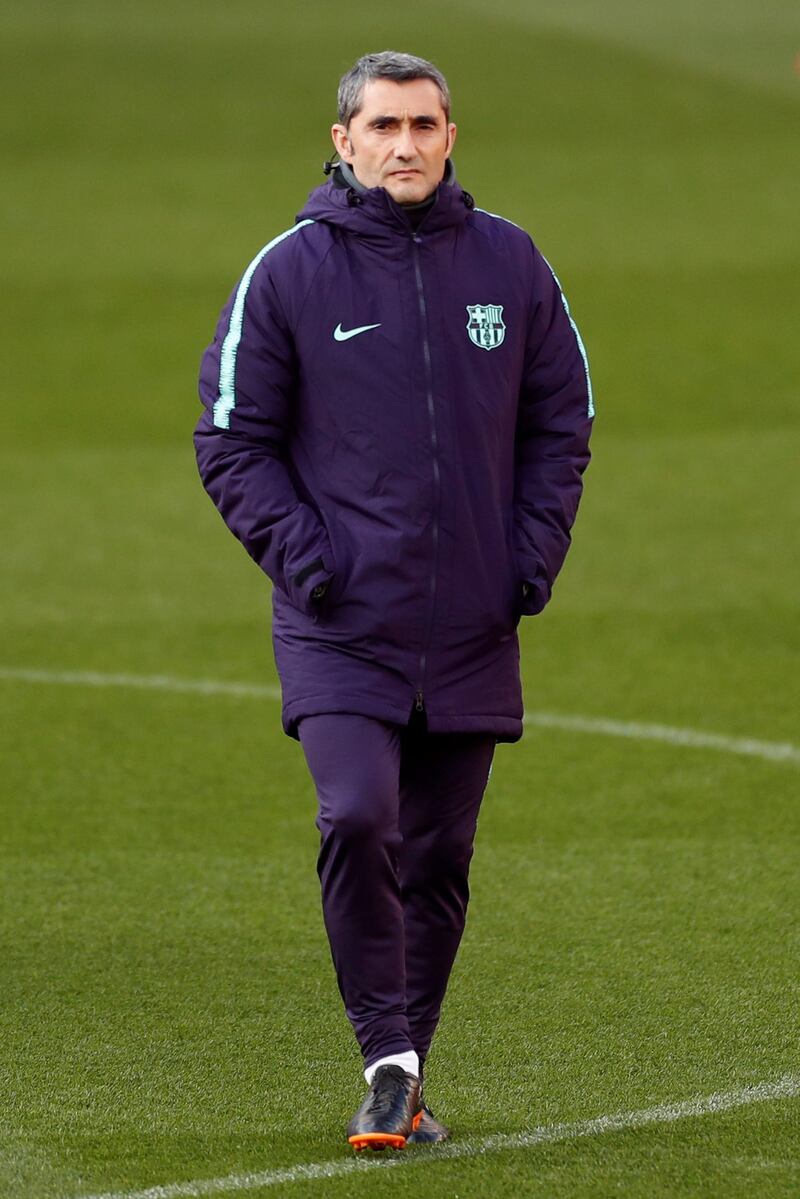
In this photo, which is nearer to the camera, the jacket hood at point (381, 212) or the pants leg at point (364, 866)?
the pants leg at point (364, 866)

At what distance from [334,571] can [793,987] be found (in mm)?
1948

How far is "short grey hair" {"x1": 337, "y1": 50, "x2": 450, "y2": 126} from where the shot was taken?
4.52 m

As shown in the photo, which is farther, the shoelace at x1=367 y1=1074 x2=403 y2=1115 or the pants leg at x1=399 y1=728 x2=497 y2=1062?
the pants leg at x1=399 y1=728 x2=497 y2=1062

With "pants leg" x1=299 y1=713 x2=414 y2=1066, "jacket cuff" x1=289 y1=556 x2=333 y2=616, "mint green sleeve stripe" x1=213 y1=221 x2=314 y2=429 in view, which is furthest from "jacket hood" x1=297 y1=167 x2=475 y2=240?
"pants leg" x1=299 y1=713 x2=414 y2=1066

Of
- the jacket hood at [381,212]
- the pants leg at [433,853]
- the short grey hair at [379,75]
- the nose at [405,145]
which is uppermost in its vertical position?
the short grey hair at [379,75]

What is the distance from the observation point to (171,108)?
27016 mm

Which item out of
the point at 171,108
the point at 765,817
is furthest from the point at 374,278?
the point at 171,108

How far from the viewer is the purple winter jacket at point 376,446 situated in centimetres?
443

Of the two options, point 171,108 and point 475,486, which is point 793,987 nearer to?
point 475,486

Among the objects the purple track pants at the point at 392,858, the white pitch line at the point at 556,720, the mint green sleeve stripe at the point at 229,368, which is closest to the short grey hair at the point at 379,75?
the mint green sleeve stripe at the point at 229,368

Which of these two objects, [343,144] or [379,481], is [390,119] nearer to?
[343,144]

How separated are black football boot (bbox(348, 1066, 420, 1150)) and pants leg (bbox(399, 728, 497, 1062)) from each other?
0.90ft

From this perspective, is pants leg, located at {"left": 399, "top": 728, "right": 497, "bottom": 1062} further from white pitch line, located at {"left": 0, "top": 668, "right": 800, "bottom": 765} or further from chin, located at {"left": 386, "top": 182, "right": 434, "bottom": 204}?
white pitch line, located at {"left": 0, "top": 668, "right": 800, "bottom": 765}

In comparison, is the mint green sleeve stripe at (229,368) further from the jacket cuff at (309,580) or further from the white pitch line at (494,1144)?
the white pitch line at (494,1144)
